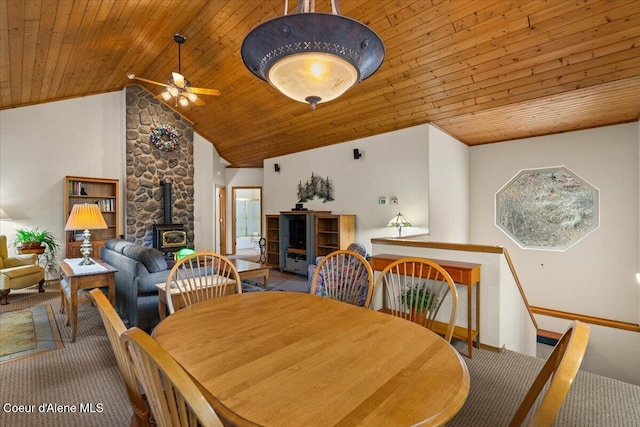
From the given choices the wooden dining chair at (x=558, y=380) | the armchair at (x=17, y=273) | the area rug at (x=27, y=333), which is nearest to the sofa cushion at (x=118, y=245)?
the area rug at (x=27, y=333)

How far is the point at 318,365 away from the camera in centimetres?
105

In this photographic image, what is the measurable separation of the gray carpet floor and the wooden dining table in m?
1.01

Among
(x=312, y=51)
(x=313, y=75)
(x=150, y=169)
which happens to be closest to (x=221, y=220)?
(x=150, y=169)

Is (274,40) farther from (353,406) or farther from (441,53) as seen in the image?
(441,53)

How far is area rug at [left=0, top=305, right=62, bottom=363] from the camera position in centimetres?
272

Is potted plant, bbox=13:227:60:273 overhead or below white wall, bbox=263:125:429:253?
below

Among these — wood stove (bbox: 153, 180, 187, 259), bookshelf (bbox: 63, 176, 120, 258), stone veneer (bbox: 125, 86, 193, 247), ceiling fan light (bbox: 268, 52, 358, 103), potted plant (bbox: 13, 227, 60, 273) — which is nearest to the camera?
ceiling fan light (bbox: 268, 52, 358, 103)

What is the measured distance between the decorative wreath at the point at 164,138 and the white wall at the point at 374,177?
256cm

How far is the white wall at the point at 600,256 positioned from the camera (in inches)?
175

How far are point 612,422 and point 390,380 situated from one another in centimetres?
184

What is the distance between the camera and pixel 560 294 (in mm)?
5047

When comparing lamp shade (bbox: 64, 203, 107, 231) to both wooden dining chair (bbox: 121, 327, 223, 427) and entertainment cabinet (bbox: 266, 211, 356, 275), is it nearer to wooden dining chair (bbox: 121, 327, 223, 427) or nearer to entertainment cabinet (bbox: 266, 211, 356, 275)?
wooden dining chair (bbox: 121, 327, 223, 427)

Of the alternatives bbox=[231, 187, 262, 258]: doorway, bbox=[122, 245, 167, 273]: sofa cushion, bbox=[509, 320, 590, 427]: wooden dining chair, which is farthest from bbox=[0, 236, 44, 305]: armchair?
bbox=[231, 187, 262, 258]: doorway

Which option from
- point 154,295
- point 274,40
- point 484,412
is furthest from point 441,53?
point 154,295
